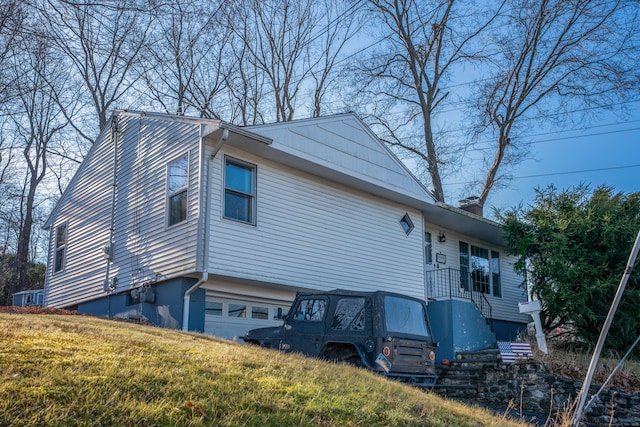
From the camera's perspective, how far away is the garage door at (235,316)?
492 inches

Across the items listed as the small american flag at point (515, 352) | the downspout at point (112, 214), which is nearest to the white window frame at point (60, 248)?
the downspout at point (112, 214)

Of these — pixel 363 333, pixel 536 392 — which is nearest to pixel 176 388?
pixel 363 333

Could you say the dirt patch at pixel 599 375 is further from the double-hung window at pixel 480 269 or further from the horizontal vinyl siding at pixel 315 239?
the double-hung window at pixel 480 269

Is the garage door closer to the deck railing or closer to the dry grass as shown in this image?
the deck railing

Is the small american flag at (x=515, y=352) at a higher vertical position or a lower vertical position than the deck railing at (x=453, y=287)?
lower

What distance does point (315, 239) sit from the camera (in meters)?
13.9

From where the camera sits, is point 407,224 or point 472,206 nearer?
point 407,224

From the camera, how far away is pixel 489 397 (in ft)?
41.6

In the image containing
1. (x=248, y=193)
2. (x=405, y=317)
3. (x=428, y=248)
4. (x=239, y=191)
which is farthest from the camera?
(x=428, y=248)

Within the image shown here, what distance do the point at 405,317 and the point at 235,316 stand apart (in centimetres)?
450

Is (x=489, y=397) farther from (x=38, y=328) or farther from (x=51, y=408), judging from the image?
(x=51, y=408)

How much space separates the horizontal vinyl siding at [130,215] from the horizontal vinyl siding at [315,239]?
937 mm

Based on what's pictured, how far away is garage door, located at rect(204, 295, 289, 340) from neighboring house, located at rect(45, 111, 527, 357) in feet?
0.10

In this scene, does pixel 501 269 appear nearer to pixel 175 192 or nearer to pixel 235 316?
pixel 235 316
